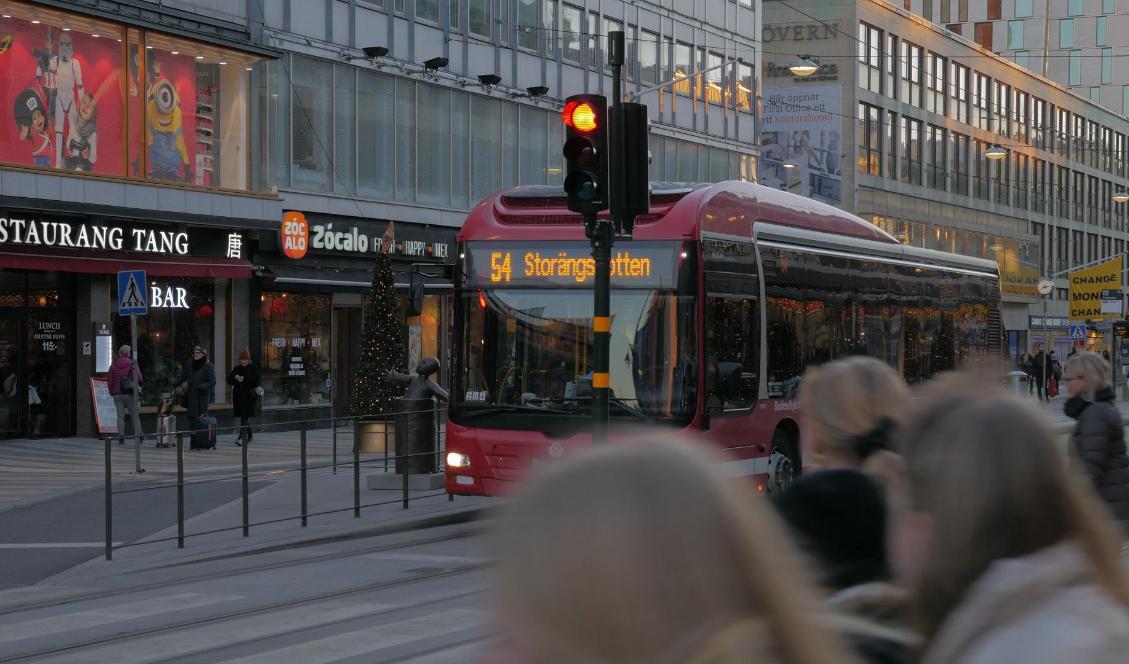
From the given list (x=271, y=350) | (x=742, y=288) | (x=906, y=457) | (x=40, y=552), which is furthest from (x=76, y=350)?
(x=906, y=457)

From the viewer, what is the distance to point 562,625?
1.63 metres

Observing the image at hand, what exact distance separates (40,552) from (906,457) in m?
11.7

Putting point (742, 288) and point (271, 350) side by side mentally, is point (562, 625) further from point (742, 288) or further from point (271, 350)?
point (271, 350)

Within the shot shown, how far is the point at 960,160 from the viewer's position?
220 ft

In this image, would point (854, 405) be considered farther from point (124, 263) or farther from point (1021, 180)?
point (1021, 180)

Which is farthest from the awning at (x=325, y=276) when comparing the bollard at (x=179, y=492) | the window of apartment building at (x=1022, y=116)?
→ the window of apartment building at (x=1022, y=116)

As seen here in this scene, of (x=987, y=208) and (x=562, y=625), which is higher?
(x=987, y=208)

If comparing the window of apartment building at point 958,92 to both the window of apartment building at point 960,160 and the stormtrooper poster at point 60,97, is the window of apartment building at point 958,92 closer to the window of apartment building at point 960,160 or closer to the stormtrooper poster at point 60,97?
the window of apartment building at point 960,160

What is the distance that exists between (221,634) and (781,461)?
24.2ft

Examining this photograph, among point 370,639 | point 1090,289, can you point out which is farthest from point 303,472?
point 1090,289

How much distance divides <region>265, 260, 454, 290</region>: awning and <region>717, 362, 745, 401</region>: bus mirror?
1603 cm

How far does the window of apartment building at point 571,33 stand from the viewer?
125 feet

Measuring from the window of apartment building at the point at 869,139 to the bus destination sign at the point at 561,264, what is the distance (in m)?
44.5

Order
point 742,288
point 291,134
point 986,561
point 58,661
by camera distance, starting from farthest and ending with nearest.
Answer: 1. point 291,134
2. point 742,288
3. point 58,661
4. point 986,561
